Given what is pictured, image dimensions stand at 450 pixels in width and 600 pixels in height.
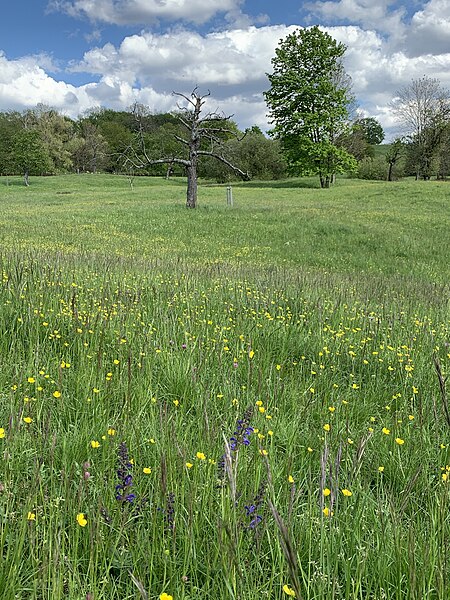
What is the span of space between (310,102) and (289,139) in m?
4.42

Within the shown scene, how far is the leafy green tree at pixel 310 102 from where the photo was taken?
167ft

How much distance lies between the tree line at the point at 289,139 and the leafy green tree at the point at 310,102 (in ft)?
0.35

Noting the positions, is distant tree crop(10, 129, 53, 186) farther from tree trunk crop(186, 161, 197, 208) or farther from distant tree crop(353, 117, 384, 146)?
distant tree crop(353, 117, 384, 146)

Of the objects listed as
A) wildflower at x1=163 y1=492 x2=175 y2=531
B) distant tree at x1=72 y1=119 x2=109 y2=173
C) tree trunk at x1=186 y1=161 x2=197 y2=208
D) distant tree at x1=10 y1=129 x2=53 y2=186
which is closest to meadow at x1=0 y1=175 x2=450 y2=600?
wildflower at x1=163 y1=492 x2=175 y2=531

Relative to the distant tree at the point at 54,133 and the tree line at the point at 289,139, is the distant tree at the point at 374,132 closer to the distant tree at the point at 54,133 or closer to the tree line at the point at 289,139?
the tree line at the point at 289,139

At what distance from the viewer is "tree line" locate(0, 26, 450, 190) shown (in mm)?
49750

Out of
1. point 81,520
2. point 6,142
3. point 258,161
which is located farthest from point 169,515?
point 6,142

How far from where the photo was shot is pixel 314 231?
2089 centimetres

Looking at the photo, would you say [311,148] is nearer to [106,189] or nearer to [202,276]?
[106,189]

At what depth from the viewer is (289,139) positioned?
52562 mm

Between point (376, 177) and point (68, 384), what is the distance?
7852 cm

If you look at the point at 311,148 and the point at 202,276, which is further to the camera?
the point at 311,148

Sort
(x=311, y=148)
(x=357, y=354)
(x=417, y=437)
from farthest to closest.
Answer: (x=311, y=148) < (x=357, y=354) < (x=417, y=437)

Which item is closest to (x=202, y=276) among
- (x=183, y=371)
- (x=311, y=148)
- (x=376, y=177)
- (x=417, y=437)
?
(x=183, y=371)
